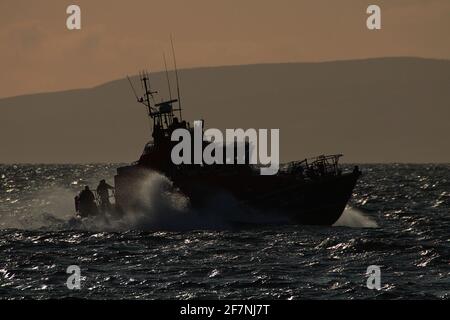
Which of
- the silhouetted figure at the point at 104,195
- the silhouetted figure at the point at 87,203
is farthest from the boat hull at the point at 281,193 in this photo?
the silhouetted figure at the point at 87,203

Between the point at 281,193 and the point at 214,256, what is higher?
the point at 281,193

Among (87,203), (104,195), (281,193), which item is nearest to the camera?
(281,193)

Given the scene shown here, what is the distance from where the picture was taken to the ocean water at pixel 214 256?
2520 centimetres

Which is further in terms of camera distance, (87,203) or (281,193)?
(87,203)

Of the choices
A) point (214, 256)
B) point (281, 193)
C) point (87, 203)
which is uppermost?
Answer: point (281, 193)

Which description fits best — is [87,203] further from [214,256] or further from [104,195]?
[214,256]

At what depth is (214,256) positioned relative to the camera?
106ft

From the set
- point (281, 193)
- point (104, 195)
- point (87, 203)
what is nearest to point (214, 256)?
point (281, 193)

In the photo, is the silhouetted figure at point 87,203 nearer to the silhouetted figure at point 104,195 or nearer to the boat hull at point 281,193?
the silhouetted figure at point 104,195

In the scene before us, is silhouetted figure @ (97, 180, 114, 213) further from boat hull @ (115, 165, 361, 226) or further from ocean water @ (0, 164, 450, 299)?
boat hull @ (115, 165, 361, 226)

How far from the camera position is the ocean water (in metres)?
25.2

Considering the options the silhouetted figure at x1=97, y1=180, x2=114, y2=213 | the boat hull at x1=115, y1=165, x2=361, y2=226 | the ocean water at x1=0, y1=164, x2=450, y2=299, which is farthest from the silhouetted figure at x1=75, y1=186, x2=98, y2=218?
the boat hull at x1=115, y1=165, x2=361, y2=226

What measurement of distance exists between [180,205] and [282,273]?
16290 mm

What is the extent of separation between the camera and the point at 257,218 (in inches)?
1700
